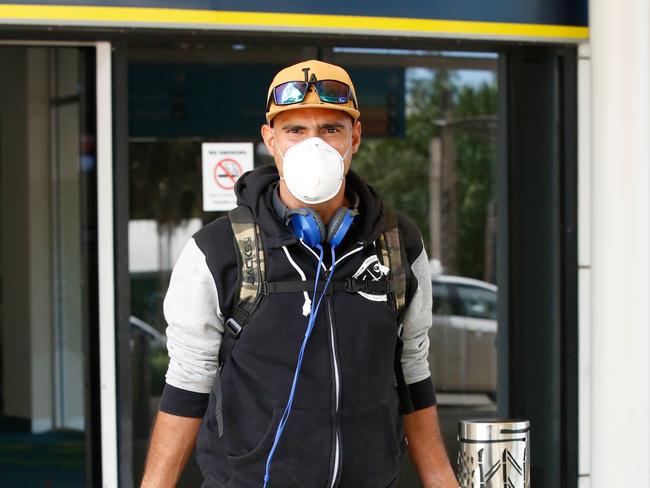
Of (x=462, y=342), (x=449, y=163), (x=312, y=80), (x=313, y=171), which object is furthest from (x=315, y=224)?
(x=449, y=163)

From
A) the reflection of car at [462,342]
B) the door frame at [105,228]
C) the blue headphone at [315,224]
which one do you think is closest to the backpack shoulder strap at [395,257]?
the blue headphone at [315,224]

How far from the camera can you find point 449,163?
26.7 feet

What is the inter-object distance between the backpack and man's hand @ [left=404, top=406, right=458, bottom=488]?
32 centimetres

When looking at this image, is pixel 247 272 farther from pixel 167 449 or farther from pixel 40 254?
pixel 40 254

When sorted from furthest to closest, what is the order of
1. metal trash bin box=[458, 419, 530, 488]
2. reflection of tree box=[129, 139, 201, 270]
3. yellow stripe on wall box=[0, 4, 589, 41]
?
reflection of tree box=[129, 139, 201, 270], yellow stripe on wall box=[0, 4, 589, 41], metal trash bin box=[458, 419, 530, 488]

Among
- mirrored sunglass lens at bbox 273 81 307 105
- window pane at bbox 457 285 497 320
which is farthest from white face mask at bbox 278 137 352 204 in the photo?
window pane at bbox 457 285 497 320

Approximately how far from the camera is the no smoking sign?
5047 mm

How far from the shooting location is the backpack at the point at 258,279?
2414 millimetres

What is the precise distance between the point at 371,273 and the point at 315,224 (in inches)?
7.0

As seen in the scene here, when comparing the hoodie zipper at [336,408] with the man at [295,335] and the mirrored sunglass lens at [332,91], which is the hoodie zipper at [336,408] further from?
the mirrored sunglass lens at [332,91]

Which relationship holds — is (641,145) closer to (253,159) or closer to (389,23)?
(389,23)

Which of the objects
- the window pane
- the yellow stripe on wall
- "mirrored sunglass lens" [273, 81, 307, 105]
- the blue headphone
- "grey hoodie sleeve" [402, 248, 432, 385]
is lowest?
the window pane

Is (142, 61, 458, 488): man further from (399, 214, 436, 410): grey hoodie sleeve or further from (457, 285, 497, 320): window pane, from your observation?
(457, 285, 497, 320): window pane

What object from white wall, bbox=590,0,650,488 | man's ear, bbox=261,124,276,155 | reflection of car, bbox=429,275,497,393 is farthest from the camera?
reflection of car, bbox=429,275,497,393
